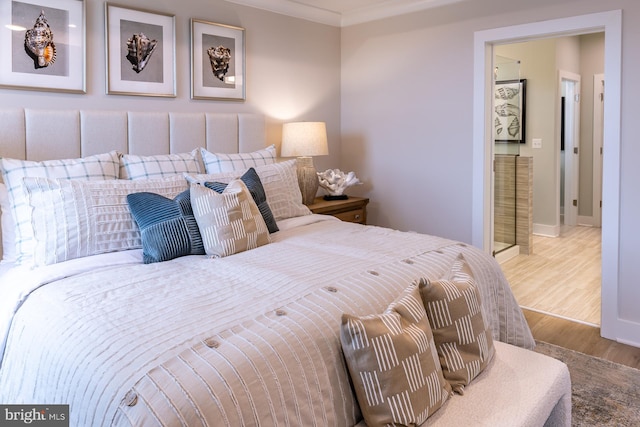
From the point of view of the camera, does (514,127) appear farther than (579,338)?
Yes

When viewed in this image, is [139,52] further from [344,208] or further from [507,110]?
[507,110]

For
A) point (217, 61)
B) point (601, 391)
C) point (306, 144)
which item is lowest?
point (601, 391)

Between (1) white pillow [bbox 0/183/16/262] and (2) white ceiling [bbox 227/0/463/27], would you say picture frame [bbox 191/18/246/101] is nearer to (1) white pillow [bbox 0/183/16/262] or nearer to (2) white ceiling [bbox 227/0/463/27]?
(2) white ceiling [bbox 227/0/463/27]

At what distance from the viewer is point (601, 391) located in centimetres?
248

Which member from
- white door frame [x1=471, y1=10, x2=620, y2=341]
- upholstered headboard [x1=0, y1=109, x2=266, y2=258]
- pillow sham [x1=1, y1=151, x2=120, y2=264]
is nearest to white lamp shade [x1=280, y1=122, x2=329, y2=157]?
upholstered headboard [x1=0, y1=109, x2=266, y2=258]

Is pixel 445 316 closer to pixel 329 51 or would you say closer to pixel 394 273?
pixel 394 273

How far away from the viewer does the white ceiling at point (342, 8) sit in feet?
12.7

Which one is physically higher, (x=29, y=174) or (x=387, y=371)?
(x=29, y=174)

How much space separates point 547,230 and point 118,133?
5178 millimetres

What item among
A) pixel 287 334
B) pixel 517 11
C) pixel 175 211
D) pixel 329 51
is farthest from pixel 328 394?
pixel 329 51

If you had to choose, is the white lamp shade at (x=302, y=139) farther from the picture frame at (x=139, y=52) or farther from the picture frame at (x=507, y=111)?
the picture frame at (x=507, y=111)

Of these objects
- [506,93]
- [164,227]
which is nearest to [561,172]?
[506,93]

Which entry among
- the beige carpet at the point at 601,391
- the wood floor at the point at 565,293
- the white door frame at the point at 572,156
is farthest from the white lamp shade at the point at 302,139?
the white door frame at the point at 572,156

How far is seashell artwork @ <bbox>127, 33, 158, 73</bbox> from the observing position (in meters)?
3.12
